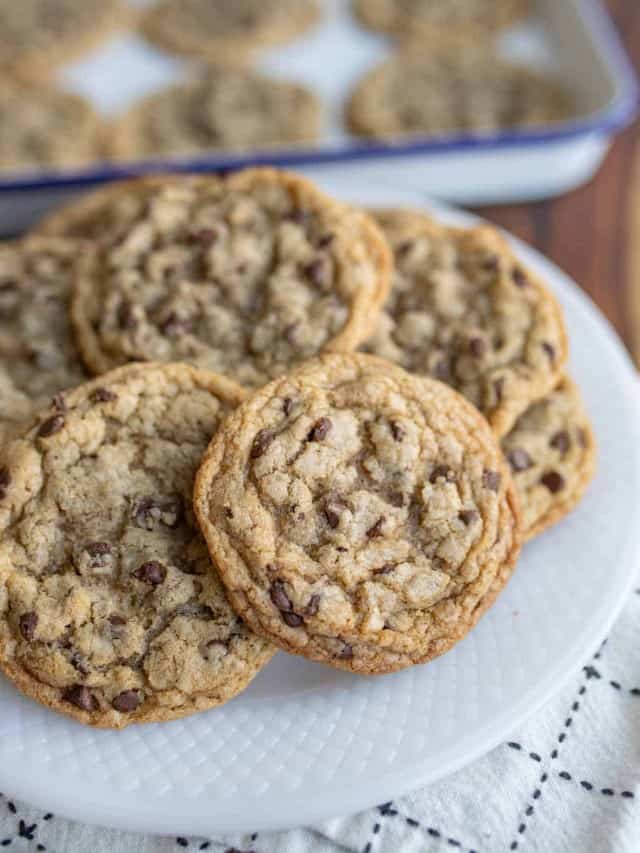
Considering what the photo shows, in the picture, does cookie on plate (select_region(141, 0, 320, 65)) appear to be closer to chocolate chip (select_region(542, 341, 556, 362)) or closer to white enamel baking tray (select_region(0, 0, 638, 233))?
white enamel baking tray (select_region(0, 0, 638, 233))

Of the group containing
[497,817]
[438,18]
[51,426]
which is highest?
[438,18]

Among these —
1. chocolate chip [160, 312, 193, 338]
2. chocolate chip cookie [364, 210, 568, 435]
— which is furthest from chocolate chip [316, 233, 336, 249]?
chocolate chip [160, 312, 193, 338]

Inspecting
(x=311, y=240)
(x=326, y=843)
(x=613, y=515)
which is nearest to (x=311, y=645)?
(x=326, y=843)

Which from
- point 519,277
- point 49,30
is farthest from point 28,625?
point 49,30

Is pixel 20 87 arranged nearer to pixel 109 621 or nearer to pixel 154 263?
pixel 154 263

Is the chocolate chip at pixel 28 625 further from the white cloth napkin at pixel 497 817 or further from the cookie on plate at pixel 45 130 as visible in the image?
the cookie on plate at pixel 45 130

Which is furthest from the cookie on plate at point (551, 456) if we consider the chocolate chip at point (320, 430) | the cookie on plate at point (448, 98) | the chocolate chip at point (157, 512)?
the cookie on plate at point (448, 98)

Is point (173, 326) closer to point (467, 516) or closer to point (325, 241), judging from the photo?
point (325, 241)
